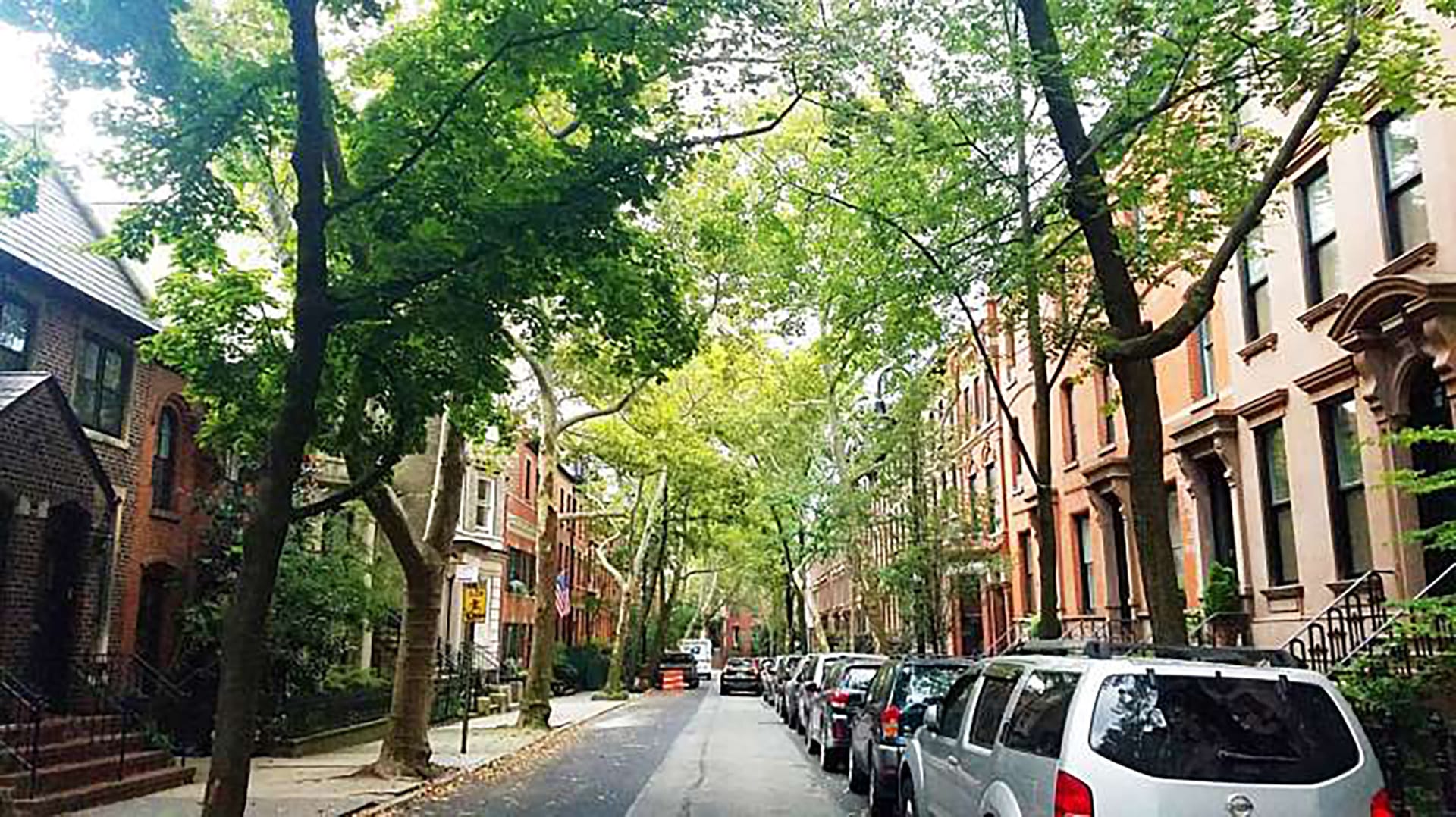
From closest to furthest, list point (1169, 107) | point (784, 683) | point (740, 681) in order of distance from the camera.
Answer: point (1169, 107)
point (784, 683)
point (740, 681)

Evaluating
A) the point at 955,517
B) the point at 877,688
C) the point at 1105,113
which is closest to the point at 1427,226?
the point at 1105,113

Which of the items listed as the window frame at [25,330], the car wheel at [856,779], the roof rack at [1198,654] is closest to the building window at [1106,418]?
the car wheel at [856,779]

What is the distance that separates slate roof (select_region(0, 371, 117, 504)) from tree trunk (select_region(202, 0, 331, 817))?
617 cm

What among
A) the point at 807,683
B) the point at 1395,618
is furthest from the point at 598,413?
the point at 1395,618

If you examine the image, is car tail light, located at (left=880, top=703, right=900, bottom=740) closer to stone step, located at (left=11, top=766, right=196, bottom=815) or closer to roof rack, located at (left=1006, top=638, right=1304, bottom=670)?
roof rack, located at (left=1006, top=638, right=1304, bottom=670)

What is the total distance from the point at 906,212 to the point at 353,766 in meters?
11.7

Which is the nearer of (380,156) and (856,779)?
(380,156)

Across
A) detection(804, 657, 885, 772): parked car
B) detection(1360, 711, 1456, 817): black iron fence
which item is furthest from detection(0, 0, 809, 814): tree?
detection(1360, 711, 1456, 817): black iron fence

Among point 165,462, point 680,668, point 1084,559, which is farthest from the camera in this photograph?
point 680,668

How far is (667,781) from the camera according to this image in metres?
17.2

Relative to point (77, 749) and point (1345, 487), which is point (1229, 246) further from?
point (77, 749)

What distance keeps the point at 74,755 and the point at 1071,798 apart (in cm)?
1224

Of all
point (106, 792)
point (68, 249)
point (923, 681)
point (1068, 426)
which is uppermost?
point (68, 249)

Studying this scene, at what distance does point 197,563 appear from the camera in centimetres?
2053
